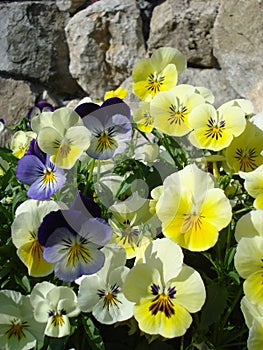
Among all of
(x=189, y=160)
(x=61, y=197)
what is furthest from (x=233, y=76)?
(x=61, y=197)

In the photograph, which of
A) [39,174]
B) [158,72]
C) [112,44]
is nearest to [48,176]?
[39,174]

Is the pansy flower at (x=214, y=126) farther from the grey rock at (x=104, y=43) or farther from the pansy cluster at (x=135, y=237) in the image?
the grey rock at (x=104, y=43)

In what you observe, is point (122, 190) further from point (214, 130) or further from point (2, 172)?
point (2, 172)

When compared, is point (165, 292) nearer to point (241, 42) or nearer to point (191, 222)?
point (191, 222)

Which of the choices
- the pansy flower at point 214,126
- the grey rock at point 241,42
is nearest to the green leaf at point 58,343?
the pansy flower at point 214,126

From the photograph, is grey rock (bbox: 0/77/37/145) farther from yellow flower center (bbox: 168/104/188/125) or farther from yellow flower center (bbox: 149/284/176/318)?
yellow flower center (bbox: 149/284/176/318)
